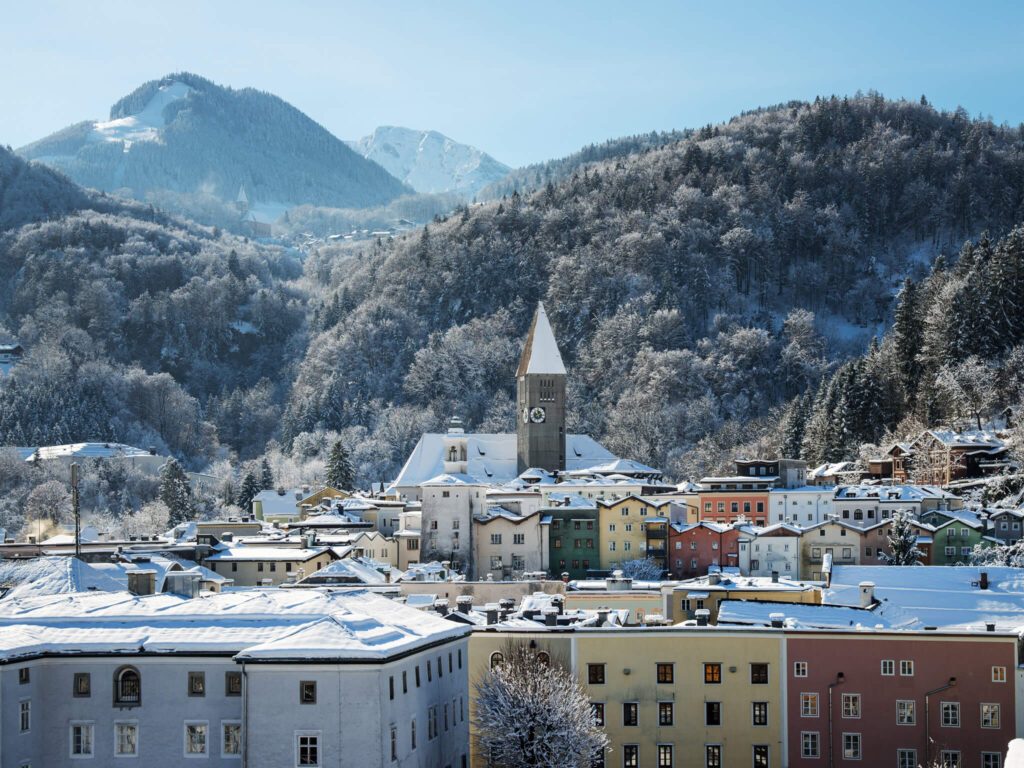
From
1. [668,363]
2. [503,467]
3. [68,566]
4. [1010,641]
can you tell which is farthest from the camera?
[668,363]

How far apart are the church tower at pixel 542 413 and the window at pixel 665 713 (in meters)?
71.5

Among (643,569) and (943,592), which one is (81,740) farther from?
(643,569)

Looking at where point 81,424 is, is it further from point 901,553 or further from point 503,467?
point 901,553

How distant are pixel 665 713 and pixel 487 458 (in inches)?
2957

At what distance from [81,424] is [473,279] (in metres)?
51.2

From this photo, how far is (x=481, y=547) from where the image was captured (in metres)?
88.7

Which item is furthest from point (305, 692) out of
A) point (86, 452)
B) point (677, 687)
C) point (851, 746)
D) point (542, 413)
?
point (86, 452)

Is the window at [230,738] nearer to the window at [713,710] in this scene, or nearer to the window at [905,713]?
the window at [713,710]

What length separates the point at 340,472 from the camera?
131 metres

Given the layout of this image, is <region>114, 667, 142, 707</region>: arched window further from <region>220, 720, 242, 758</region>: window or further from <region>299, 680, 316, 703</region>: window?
<region>299, 680, 316, 703</region>: window

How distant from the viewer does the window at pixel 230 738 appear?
37250mm

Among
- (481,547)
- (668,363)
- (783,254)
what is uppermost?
(783,254)

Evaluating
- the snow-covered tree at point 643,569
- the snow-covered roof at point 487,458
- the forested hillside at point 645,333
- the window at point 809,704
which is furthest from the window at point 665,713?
the forested hillside at point 645,333

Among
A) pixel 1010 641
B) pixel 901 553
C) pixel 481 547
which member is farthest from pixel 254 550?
pixel 1010 641
